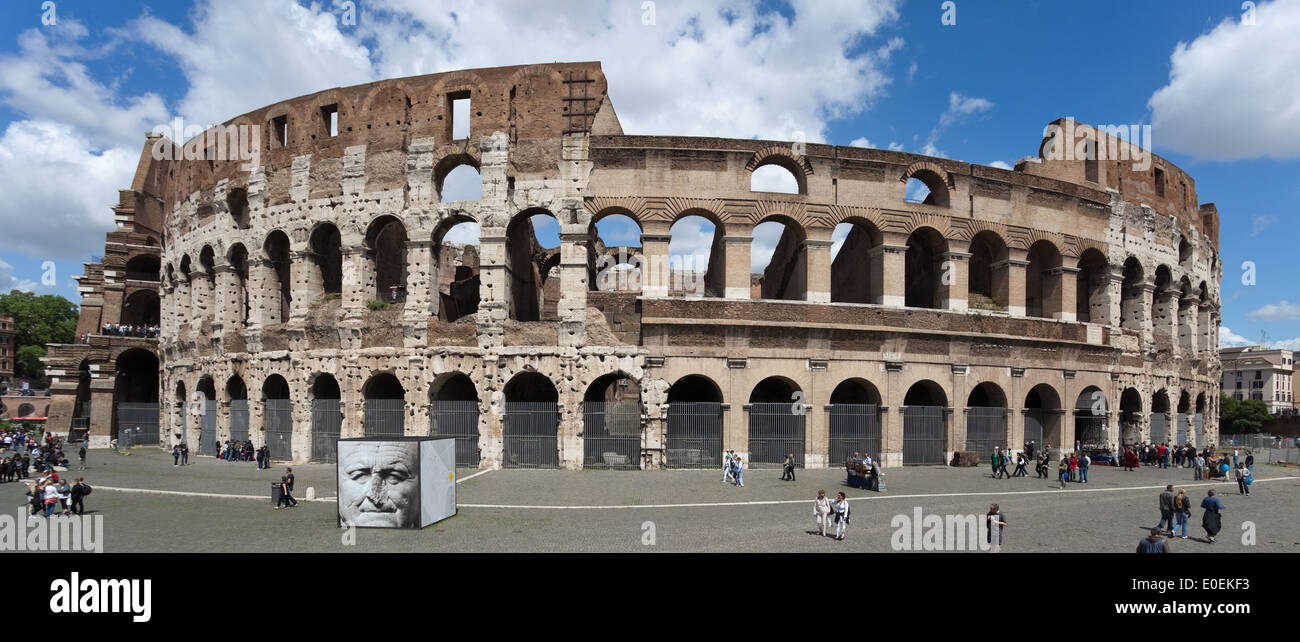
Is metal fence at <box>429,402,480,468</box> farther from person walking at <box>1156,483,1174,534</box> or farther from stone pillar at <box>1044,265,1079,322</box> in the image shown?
stone pillar at <box>1044,265,1079,322</box>

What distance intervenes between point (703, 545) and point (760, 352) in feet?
35.0

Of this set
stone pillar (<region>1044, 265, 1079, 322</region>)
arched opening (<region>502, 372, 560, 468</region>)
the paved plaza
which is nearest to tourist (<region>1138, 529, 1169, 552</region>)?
the paved plaza

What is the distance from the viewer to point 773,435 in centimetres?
2102

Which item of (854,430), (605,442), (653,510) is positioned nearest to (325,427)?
(605,442)

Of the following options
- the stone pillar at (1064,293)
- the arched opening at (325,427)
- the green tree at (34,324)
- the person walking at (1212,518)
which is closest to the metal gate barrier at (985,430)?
the stone pillar at (1064,293)

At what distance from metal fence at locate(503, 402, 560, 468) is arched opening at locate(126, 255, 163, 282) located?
25675 millimetres

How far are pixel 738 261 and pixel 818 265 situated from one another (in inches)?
103

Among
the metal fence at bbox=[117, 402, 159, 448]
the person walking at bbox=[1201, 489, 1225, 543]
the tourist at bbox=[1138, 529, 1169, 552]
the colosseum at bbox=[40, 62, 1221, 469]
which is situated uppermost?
the colosseum at bbox=[40, 62, 1221, 469]

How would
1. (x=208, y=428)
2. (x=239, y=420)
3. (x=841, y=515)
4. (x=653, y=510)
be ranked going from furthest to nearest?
1. (x=208, y=428)
2. (x=239, y=420)
3. (x=653, y=510)
4. (x=841, y=515)

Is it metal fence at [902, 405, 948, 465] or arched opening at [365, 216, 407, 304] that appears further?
arched opening at [365, 216, 407, 304]

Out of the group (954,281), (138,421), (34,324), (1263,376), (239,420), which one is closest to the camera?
(954,281)

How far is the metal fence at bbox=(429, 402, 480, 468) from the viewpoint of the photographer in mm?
21172

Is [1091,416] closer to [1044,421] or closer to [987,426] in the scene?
[1044,421]

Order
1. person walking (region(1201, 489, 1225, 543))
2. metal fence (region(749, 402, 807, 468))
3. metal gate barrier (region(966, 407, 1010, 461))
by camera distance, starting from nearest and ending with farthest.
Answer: person walking (region(1201, 489, 1225, 543)) → metal fence (region(749, 402, 807, 468)) → metal gate barrier (region(966, 407, 1010, 461))
